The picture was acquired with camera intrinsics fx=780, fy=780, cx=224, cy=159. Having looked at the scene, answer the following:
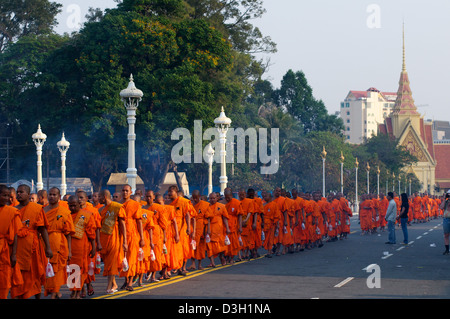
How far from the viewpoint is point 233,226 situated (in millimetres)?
19312

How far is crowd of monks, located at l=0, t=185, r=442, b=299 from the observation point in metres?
11.2

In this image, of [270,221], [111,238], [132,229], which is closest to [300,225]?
[270,221]

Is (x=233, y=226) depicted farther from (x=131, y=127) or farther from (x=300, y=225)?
(x=131, y=127)

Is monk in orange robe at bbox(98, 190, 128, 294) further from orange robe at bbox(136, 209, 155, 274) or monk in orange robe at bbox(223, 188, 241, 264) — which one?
monk in orange robe at bbox(223, 188, 241, 264)

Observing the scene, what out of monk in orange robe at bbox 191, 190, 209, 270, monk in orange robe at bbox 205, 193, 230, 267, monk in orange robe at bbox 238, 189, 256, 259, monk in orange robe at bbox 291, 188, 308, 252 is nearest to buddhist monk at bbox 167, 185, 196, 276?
monk in orange robe at bbox 191, 190, 209, 270

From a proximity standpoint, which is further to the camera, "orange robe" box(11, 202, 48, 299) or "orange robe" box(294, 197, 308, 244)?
"orange robe" box(294, 197, 308, 244)

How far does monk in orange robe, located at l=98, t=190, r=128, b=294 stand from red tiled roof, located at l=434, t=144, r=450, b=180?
139 meters

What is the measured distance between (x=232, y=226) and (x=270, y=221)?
2233 mm

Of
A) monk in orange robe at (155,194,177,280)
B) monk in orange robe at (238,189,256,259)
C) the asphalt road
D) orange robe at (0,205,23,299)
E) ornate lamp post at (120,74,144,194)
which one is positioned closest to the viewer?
orange robe at (0,205,23,299)

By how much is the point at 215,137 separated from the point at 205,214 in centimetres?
2907

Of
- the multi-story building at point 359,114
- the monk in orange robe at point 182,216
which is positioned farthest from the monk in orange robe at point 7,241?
the multi-story building at point 359,114

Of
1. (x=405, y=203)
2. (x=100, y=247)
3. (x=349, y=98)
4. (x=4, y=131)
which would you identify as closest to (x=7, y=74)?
(x=4, y=131)

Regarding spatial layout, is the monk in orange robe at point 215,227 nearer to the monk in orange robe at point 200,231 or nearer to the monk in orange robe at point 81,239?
the monk in orange robe at point 200,231

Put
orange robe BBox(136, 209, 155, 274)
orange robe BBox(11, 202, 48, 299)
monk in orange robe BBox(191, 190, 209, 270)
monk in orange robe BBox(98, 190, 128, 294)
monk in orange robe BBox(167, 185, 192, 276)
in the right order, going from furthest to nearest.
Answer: monk in orange robe BBox(191, 190, 209, 270) < monk in orange robe BBox(167, 185, 192, 276) < orange robe BBox(136, 209, 155, 274) < monk in orange robe BBox(98, 190, 128, 294) < orange robe BBox(11, 202, 48, 299)
